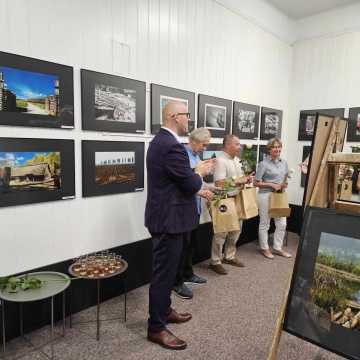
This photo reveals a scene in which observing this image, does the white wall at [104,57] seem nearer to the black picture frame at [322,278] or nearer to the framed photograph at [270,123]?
the framed photograph at [270,123]

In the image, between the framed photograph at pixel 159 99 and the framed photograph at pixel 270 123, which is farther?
the framed photograph at pixel 270 123

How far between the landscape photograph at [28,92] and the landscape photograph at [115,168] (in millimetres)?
547

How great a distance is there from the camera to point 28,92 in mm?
2209

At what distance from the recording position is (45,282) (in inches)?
84.1

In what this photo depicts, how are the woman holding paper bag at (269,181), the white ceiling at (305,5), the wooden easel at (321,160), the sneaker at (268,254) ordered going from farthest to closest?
the white ceiling at (305,5)
the sneaker at (268,254)
the woman holding paper bag at (269,181)
the wooden easel at (321,160)

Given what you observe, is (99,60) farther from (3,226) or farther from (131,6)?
(3,226)

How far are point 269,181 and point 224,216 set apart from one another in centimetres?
103

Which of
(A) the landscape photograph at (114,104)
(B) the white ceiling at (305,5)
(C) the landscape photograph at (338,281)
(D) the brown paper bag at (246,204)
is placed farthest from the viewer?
(B) the white ceiling at (305,5)

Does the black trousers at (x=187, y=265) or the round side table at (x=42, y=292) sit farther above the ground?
the round side table at (x=42, y=292)

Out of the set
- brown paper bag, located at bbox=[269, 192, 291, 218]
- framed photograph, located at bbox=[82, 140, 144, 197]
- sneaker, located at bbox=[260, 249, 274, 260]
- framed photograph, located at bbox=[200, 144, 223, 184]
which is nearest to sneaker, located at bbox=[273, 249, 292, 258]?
sneaker, located at bbox=[260, 249, 274, 260]

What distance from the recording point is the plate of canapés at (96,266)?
7.38 ft

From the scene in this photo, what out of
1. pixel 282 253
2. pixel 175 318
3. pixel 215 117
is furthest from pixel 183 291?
pixel 215 117

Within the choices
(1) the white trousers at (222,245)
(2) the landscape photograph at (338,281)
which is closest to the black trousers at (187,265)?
(1) the white trousers at (222,245)

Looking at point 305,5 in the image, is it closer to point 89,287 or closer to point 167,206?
point 167,206
